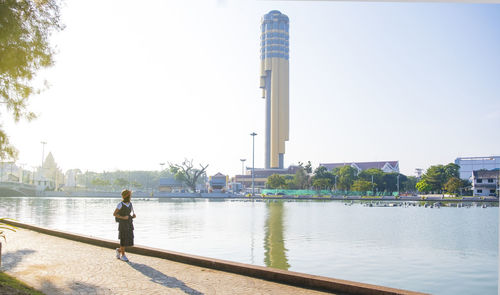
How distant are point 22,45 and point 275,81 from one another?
148 meters

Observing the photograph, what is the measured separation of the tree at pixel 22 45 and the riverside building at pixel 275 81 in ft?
460

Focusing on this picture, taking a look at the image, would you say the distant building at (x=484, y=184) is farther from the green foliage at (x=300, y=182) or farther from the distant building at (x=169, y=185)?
the distant building at (x=169, y=185)

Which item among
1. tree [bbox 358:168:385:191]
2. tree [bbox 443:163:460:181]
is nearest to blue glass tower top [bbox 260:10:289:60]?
tree [bbox 358:168:385:191]

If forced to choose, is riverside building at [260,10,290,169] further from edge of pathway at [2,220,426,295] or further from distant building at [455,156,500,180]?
edge of pathway at [2,220,426,295]

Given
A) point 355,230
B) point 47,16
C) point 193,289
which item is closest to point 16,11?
point 47,16

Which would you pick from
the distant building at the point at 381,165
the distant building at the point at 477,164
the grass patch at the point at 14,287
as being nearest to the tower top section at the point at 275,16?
the distant building at the point at 381,165

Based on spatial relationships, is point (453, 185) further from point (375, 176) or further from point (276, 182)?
point (276, 182)

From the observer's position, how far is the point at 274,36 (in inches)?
6417

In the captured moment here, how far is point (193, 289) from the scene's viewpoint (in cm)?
625

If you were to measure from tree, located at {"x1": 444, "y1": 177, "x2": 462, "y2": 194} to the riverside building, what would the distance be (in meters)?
70.4

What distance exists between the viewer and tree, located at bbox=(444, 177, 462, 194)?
81.9m

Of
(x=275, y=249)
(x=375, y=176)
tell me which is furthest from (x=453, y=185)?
(x=275, y=249)

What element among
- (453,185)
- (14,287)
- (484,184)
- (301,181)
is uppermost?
(301,181)

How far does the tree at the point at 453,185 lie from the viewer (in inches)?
3223
